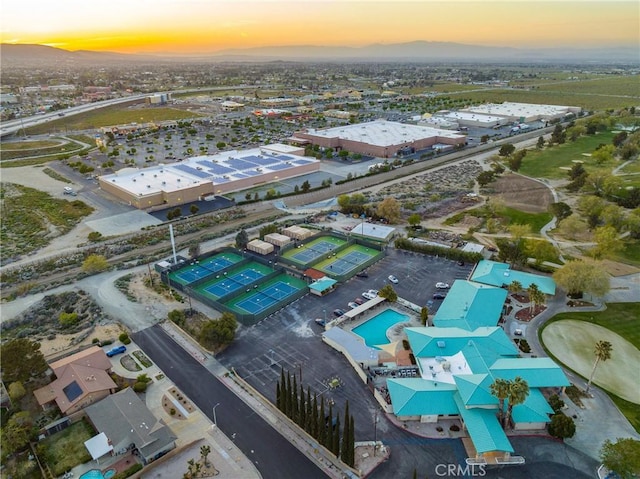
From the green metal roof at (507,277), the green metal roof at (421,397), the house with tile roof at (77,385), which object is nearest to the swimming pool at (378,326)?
the green metal roof at (421,397)

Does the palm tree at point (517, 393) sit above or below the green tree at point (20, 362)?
above

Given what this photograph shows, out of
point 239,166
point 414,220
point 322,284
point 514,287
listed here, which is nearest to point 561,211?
point 414,220

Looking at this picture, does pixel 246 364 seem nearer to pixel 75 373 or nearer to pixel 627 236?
pixel 75 373

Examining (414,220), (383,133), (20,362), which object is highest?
(383,133)

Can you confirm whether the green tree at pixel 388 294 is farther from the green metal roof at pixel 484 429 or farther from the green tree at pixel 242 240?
the green tree at pixel 242 240

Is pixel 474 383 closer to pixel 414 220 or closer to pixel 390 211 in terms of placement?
pixel 414 220

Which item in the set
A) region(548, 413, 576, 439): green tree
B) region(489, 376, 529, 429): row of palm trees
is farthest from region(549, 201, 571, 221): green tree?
region(489, 376, 529, 429): row of palm trees
